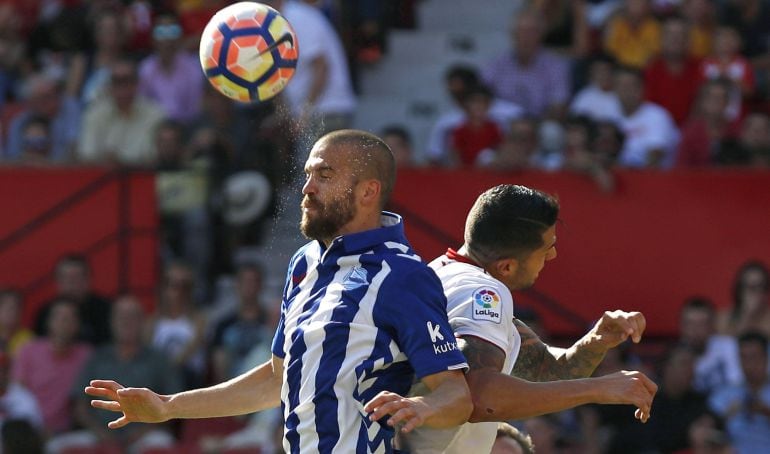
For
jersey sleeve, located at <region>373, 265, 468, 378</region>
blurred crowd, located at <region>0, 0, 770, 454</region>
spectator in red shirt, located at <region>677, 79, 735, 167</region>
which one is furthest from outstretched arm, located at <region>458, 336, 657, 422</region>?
spectator in red shirt, located at <region>677, 79, 735, 167</region>

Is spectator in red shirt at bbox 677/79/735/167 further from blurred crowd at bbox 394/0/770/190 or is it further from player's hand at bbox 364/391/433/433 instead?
player's hand at bbox 364/391/433/433

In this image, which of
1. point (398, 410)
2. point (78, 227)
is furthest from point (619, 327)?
point (78, 227)

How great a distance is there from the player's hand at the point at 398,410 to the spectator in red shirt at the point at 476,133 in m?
8.20

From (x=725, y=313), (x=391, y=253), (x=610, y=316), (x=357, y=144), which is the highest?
(x=357, y=144)

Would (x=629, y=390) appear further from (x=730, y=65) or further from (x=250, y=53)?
(x=730, y=65)

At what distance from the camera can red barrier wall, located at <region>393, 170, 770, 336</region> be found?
12711 mm

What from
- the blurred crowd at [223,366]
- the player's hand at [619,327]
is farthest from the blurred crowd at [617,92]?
the player's hand at [619,327]

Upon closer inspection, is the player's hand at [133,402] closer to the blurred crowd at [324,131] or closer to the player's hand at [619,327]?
the player's hand at [619,327]

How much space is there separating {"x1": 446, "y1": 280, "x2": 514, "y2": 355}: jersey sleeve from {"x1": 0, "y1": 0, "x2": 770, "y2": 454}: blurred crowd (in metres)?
5.34

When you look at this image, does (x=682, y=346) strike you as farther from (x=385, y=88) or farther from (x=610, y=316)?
(x=610, y=316)

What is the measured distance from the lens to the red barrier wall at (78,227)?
1346 cm

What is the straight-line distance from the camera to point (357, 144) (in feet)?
19.2

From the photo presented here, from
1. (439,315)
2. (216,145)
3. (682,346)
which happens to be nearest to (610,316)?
(439,315)

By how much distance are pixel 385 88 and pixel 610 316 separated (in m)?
9.43
